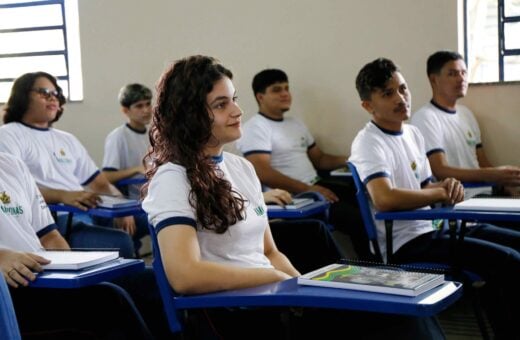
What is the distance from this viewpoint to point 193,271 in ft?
5.82

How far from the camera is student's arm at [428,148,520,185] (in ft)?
13.0

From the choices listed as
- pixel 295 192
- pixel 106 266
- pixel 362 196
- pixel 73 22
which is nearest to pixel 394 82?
pixel 362 196

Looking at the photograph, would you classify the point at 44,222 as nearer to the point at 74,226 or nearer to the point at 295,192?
the point at 74,226

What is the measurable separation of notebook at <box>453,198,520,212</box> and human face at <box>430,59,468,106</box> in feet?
5.08

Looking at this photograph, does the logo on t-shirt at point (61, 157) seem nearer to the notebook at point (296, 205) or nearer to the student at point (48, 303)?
the notebook at point (296, 205)

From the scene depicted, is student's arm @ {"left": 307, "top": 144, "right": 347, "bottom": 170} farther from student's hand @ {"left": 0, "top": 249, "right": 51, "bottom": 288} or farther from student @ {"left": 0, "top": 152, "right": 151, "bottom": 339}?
student's hand @ {"left": 0, "top": 249, "right": 51, "bottom": 288}

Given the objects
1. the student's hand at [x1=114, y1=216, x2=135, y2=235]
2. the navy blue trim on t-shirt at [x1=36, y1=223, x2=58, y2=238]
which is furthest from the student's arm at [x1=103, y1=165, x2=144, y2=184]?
the navy blue trim on t-shirt at [x1=36, y1=223, x2=58, y2=238]

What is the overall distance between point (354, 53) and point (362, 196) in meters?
1.96

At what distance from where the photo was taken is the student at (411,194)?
9.31ft

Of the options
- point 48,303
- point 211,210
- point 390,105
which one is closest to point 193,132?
point 211,210

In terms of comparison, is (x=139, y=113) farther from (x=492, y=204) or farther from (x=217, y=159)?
(x=217, y=159)

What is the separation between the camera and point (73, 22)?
570 centimetres

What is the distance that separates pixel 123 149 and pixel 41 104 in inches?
47.2

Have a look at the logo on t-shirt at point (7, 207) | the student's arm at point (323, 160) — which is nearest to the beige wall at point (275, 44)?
the student's arm at point (323, 160)
